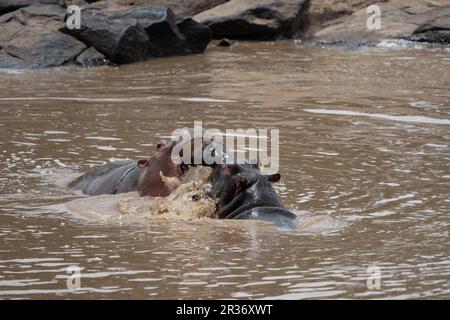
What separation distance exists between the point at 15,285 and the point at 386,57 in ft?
35.9

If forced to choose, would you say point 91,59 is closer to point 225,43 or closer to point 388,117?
point 225,43

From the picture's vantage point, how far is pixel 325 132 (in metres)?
9.72

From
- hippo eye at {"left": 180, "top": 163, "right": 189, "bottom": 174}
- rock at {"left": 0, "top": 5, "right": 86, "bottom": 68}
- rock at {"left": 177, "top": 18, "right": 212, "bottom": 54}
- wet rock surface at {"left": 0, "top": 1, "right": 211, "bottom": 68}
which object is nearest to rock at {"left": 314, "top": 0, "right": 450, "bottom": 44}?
rock at {"left": 177, "top": 18, "right": 212, "bottom": 54}

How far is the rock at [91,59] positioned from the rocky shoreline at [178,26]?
0.02 metres

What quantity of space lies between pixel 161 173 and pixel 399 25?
11.4 m

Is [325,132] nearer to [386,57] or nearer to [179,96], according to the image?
[179,96]

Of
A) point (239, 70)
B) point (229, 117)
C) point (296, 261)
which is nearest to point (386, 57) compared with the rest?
point (239, 70)

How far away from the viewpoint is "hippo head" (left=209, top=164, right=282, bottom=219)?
620 centimetres

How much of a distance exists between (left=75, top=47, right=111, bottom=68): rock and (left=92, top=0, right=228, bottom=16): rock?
3.01 meters

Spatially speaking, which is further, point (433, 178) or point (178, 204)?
point (433, 178)

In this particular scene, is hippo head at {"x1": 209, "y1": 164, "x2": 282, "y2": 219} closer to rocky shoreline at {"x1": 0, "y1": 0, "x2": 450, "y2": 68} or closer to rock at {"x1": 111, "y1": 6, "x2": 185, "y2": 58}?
rocky shoreline at {"x1": 0, "y1": 0, "x2": 450, "y2": 68}

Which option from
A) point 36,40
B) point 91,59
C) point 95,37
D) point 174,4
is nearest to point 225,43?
point 174,4

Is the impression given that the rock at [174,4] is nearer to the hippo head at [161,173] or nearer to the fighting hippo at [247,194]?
the hippo head at [161,173]

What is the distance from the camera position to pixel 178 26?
16.5 m
